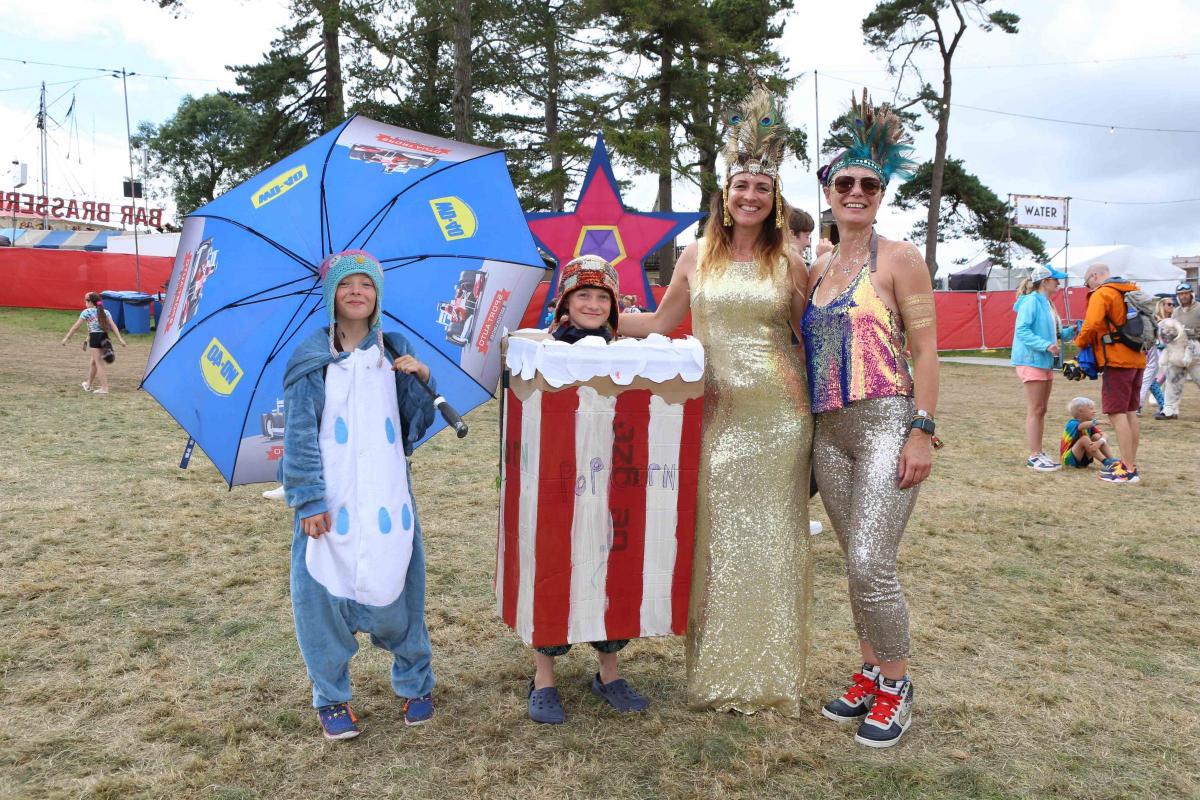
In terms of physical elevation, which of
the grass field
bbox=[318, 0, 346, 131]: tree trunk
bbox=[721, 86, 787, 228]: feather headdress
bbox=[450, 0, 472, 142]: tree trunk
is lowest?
the grass field

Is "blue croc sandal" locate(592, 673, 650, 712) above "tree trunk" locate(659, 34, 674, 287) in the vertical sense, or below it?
below

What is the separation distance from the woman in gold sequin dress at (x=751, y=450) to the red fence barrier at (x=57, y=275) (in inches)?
991

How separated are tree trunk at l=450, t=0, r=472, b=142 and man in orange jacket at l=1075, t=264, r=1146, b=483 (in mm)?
8376

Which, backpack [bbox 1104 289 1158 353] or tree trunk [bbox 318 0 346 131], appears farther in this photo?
tree trunk [bbox 318 0 346 131]

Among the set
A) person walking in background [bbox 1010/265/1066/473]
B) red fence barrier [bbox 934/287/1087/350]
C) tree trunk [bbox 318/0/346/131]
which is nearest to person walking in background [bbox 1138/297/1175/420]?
person walking in background [bbox 1010/265/1066/473]

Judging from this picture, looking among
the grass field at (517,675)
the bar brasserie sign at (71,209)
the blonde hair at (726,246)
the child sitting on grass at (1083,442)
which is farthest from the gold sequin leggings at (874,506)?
the bar brasserie sign at (71,209)

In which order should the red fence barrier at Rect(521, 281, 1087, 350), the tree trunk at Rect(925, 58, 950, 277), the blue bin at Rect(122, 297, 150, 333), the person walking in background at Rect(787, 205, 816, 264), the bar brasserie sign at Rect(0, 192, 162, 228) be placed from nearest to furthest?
the person walking in background at Rect(787, 205, 816, 264)
the blue bin at Rect(122, 297, 150, 333)
the red fence barrier at Rect(521, 281, 1087, 350)
the tree trunk at Rect(925, 58, 950, 277)
the bar brasserie sign at Rect(0, 192, 162, 228)

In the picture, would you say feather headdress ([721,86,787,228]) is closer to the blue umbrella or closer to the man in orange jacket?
the blue umbrella

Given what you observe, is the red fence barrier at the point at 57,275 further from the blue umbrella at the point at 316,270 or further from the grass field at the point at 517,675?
the blue umbrella at the point at 316,270

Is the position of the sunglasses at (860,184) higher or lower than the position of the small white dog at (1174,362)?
higher

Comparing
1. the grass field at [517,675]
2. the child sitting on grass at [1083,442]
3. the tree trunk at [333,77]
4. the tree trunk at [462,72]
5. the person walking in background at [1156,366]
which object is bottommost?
the grass field at [517,675]

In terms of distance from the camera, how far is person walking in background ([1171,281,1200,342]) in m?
10.2

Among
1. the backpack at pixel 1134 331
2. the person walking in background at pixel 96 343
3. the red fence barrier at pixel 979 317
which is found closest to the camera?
the backpack at pixel 1134 331

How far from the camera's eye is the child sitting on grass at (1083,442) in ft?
24.0
